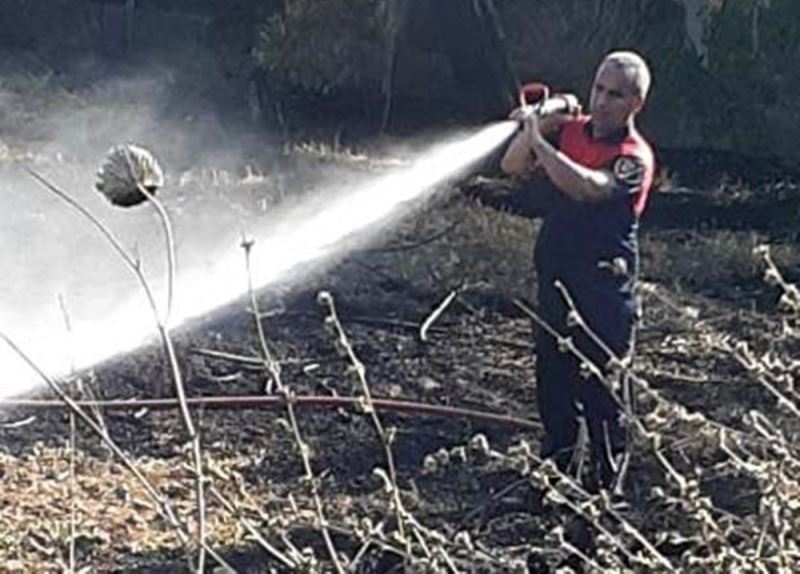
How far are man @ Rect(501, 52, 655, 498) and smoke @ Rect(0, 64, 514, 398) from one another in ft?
5.00


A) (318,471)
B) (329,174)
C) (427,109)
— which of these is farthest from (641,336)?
(427,109)

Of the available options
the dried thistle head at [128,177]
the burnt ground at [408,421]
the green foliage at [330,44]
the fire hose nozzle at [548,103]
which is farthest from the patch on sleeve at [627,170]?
the green foliage at [330,44]

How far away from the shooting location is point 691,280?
10086 millimetres

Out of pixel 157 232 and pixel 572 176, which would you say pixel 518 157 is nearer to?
pixel 572 176

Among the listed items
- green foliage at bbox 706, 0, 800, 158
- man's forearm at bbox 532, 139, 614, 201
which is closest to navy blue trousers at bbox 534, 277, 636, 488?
man's forearm at bbox 532, 139, 614, 201

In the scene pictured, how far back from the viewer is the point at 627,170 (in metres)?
6.24

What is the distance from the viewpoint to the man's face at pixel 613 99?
20.6 ft

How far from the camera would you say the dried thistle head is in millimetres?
3107

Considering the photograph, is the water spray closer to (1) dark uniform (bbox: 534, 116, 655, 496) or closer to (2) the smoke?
(2) the smoke

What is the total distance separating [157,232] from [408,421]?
325cm

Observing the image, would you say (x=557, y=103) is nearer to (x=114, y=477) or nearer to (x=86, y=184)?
(x=114, y=477)

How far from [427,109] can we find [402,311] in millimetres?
4896

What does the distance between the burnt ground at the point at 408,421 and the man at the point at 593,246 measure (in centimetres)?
24

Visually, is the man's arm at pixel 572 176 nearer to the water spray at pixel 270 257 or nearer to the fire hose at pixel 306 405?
the water spray at pixel 270 257
